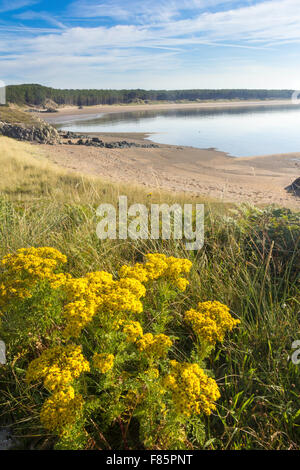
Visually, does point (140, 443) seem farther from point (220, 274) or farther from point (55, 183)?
point (55, 183)

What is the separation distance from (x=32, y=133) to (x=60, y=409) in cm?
3414

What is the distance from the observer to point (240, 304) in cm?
320

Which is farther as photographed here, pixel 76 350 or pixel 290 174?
pixel 290 174

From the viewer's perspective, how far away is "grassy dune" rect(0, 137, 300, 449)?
6.91ft

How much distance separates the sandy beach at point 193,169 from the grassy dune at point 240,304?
9057mm

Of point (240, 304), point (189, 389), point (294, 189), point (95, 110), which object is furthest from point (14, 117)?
point (189, 389)

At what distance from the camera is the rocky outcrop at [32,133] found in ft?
101

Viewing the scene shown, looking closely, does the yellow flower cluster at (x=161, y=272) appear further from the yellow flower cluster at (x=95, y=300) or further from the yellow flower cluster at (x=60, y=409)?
the yellow flower cluster at (x=60, y=409)

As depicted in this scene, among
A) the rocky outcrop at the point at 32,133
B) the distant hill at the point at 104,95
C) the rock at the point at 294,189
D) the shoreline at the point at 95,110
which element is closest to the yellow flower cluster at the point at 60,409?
the rock at the point at 294,189

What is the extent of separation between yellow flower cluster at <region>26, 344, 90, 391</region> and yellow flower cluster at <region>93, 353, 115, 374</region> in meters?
0.06
